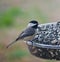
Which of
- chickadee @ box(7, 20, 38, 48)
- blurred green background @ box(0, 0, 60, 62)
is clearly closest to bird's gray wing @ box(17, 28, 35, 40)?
chickadee @ box(7, 20, 38, 48)

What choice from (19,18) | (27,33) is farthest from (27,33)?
(19,18)

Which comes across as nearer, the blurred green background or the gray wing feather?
the gray wing feather

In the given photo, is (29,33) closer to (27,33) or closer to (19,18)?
(27,33)

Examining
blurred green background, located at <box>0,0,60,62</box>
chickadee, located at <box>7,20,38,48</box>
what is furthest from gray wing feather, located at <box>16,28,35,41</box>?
blurred green background, located at <box>0,0,60,62</box>

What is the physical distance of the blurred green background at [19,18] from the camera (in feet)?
16.5

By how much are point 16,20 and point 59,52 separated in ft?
10.2

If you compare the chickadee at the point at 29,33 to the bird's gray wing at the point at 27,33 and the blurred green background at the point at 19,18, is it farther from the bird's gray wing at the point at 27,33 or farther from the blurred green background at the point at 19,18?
the blurred green background at the point at 19,18

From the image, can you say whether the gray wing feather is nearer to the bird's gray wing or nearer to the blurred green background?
the bird's gray wing

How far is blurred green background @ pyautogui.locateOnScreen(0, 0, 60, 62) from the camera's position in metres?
5.03

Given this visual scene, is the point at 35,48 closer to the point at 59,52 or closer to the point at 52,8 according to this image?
the point at 59,52

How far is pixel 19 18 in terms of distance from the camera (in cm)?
621

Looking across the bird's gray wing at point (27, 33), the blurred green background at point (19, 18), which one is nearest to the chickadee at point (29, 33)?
the bird's gray wing at point (27, 33)

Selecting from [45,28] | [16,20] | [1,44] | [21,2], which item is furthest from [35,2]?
[45,28]

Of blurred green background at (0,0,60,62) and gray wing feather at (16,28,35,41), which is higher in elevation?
gray wing feather at (16,28,35,41)
